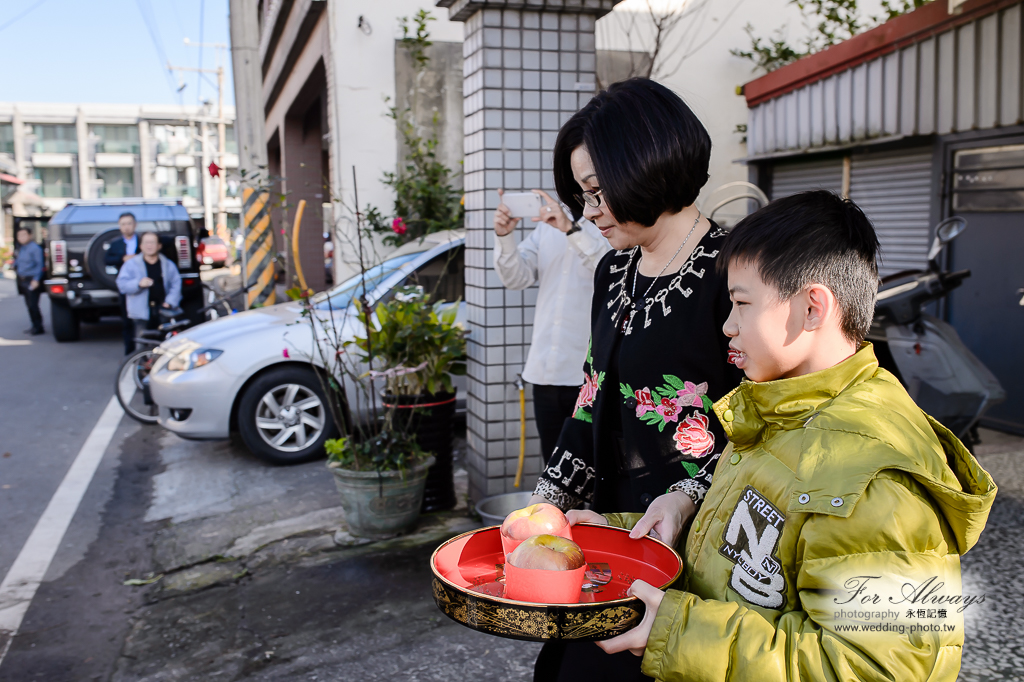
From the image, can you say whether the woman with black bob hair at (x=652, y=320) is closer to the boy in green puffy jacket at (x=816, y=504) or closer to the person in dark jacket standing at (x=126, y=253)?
the boy in green puffy jacket at (x=816, y=504)

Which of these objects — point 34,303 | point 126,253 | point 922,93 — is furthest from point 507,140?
point 34,303

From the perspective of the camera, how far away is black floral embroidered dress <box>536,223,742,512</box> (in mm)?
1779

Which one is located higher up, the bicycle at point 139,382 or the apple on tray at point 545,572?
the apple on tray at point 545,572

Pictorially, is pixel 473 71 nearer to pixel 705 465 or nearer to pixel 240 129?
pixel 705 465

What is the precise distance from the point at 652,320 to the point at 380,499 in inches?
119

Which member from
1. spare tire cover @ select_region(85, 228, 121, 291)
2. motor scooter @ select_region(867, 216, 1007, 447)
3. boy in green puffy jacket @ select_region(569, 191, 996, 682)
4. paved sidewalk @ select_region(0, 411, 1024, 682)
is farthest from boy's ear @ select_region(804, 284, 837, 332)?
spare tire cover @ select_region(85, 228, 121, 291)

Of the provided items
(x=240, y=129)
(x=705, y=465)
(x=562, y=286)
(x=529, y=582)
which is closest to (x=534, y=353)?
(x=562, y=286)

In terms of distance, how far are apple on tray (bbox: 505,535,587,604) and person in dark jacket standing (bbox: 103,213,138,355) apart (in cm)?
911

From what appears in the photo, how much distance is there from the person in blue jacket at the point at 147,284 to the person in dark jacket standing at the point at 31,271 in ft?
19.0

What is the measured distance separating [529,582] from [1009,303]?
6.15 m

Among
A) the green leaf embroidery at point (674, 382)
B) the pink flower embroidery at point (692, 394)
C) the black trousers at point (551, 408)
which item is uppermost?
the green leaf embroidery at point (674, 382)

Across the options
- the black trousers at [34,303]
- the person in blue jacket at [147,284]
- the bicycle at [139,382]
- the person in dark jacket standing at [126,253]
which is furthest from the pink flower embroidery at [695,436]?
the black trousers at [34,303]

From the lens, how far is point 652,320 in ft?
6.08

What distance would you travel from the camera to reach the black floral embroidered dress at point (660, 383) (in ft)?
5.84
